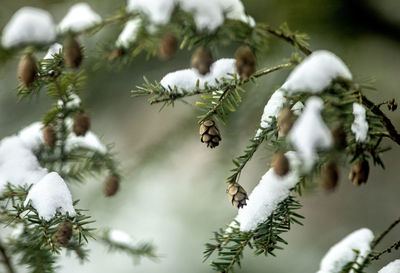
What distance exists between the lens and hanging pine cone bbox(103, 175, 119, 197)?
0.70 m

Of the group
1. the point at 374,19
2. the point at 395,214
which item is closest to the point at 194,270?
the point at 395,214

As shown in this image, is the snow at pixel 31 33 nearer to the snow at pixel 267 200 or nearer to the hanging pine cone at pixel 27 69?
the hanging pine cone at pixel 27 69

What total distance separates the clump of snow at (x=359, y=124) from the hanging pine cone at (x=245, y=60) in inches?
4.5

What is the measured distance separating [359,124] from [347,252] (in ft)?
0.59

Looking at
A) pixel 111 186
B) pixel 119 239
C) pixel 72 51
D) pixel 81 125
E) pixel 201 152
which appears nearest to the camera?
pixel 72 51

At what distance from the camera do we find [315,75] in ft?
1.24

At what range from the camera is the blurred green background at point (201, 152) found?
1.22 metres

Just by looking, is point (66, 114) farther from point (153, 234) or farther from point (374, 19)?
point (153, 234)

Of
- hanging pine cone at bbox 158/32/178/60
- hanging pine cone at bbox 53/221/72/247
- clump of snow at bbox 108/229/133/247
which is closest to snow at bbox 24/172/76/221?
hanging pine cone at bbox 53/221/72/247

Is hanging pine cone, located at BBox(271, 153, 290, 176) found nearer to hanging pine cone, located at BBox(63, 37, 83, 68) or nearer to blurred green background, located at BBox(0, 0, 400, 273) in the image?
hanging pine cone, located at BBox(63, 37, 83, 68)

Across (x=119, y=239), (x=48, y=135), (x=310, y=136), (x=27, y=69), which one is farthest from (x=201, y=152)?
(x=310, y=136)

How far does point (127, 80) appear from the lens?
1.59 meters

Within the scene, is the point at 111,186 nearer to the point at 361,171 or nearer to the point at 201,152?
the point at 361,171

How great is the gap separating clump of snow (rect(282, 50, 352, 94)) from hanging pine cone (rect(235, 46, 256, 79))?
5cm
